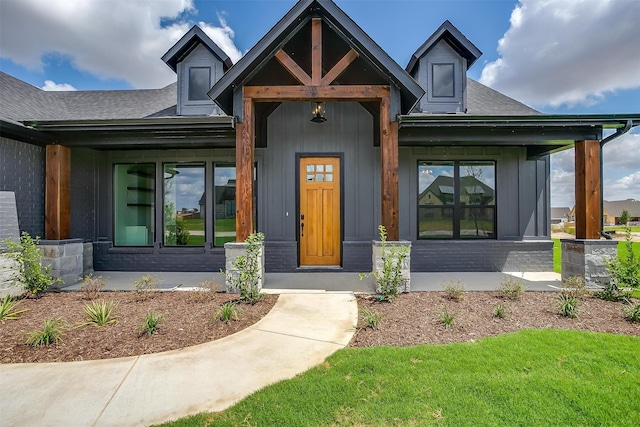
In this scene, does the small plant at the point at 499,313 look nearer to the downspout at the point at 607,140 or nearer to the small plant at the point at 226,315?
the downspout at the point at 607,140

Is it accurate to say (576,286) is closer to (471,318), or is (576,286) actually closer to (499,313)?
(499,313)

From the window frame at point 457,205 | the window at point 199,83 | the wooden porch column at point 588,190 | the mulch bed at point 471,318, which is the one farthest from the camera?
the window at point 199,83

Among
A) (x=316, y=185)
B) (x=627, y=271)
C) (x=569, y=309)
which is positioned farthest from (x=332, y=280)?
(x=627, y=271)

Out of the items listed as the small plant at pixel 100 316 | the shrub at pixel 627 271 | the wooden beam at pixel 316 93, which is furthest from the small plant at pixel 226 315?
the shrub at pixel 627 271

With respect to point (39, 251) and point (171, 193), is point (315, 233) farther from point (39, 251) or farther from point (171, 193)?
point (39, 251)

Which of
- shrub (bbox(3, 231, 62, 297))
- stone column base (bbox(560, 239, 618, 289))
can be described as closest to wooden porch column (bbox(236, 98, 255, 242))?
shrub (bbox(3, 231, 62, 297))

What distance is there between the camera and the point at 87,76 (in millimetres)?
12305

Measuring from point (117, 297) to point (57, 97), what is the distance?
7.58 m

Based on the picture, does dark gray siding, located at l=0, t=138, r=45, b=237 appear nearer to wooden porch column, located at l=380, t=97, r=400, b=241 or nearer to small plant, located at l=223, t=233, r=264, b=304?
small plant, located at l=223, t=233, r=264, b=304

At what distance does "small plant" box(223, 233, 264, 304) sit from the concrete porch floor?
592 millimetres

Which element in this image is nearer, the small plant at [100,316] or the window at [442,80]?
the small plant at [100,316]

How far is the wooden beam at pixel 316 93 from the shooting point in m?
5.21

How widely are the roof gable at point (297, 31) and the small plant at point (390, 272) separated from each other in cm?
266

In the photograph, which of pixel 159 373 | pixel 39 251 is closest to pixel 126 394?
pixel 159 373
